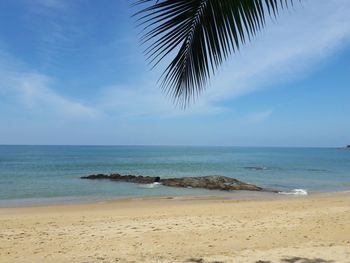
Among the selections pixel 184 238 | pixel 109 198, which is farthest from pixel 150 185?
pixel 184 238

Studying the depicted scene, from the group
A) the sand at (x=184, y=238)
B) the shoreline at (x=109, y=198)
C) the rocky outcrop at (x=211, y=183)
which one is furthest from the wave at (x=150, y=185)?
the sand at (x=184, y=238)

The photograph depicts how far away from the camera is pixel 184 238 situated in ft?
29.9

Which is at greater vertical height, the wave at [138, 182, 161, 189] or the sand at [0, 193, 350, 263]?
the sand at [0, 193, 350, 263]

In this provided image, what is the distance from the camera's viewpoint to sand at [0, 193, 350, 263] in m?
7.30

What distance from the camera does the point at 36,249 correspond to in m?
8.37

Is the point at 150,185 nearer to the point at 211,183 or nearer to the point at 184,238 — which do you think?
the point at 211,183

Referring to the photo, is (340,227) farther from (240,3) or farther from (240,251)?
(240,3)

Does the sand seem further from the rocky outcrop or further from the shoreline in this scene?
the rocky outcrop

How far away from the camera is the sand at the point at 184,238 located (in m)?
7.30

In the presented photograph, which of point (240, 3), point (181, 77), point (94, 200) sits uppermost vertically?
point (240, 3)

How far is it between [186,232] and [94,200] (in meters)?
12.1

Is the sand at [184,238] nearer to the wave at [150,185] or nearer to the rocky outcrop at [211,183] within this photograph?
the rocky outcrop at [211,183]

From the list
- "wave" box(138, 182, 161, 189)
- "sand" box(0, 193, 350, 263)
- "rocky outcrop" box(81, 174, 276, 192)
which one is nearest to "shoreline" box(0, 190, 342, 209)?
"rocky outcrop" box(81, 174, 276, 192)

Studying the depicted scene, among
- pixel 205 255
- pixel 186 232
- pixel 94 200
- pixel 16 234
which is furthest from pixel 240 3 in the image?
pixel 94 200
